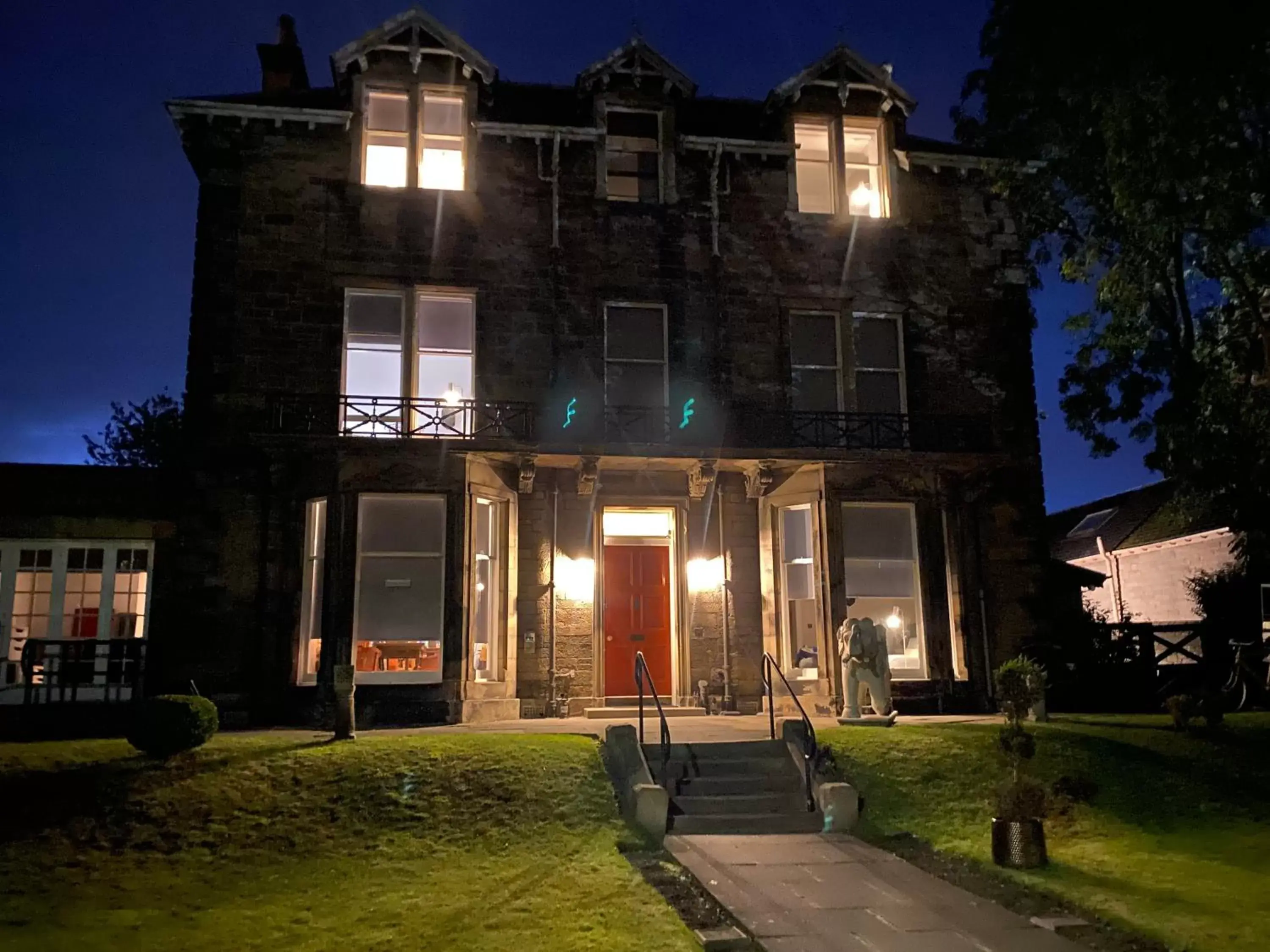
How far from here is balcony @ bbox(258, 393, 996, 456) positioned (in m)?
16.6

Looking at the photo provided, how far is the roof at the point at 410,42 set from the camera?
59.2 feet

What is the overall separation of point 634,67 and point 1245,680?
50.4 feet

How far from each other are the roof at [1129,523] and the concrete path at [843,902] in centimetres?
1892

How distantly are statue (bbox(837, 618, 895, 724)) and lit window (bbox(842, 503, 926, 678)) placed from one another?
2651 mm

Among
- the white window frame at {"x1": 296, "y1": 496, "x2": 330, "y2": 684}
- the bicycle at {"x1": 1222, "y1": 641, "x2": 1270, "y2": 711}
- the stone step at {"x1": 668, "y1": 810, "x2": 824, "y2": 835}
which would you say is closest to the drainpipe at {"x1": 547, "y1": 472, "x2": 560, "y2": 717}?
the white window frame at {"x1": 296, "y1": 496, "x2": 330, "y2": 684}

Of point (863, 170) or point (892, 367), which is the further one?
point (863, 170)

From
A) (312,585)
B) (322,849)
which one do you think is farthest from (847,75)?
(322,849)

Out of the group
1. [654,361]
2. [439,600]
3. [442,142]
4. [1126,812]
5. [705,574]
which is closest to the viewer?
[1126,812]

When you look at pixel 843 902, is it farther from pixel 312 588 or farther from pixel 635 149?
pixel 635 149

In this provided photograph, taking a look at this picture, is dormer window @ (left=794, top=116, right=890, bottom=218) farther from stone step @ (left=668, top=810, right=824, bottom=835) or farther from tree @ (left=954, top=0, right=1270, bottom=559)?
stone step @ (left=668, top=810, right=824, bottom=835)

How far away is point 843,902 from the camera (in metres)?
8.25

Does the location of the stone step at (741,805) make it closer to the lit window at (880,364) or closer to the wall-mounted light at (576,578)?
the wall-mounted light at (576,578)

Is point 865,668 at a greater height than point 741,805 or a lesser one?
greater

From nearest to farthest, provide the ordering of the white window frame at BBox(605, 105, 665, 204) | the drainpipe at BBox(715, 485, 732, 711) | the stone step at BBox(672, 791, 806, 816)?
the stone step at BBox(672, 791, 806, 816), the drainpipe at BBox(715, 485, 732, 711), the white window frame at BBox(605, 105, 665, 204)
